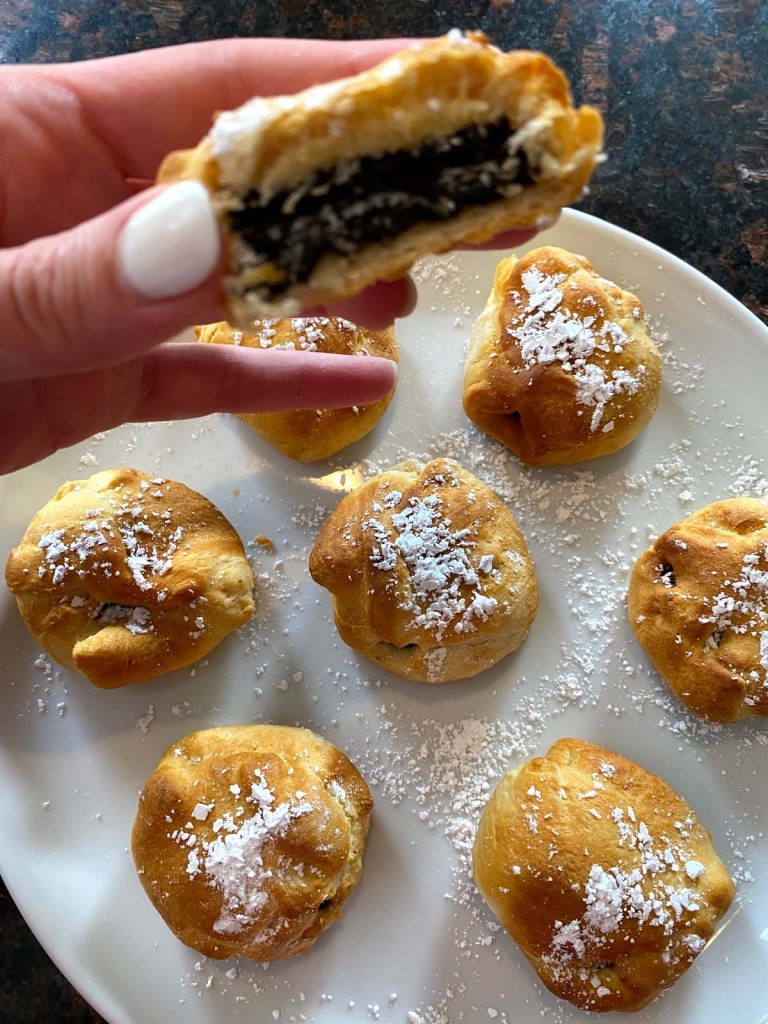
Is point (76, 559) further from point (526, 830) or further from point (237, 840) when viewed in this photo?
point (526, 830)

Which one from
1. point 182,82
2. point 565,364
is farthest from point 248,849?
point 182,82

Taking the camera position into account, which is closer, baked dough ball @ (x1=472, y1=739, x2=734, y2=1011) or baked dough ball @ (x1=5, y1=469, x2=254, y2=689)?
baked dough ball @ (x1=472, y1=739, x2=734, y2=1011)

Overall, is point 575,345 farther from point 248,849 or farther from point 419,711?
point 248,849

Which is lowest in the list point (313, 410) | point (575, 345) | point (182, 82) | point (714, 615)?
point (714, 615)

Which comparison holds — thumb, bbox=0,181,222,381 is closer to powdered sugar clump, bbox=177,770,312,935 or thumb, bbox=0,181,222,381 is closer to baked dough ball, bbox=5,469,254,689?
baked dough ball, bbox=5,469,254,689

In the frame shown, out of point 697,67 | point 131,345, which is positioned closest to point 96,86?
point 131,345

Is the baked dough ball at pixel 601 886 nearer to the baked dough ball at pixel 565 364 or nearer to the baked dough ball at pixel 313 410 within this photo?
the baked dough ball at pixel 565 364

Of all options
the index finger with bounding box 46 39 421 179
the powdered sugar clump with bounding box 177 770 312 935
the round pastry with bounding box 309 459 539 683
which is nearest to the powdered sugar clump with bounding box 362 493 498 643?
the round pastry with bounding box 309 459 539 683

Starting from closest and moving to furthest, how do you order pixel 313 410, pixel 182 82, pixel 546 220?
1. pixel 546 220
2. pixel 182 82
3. pixel 313 410
